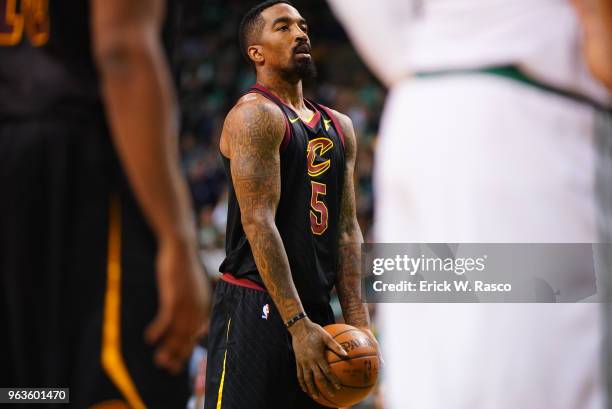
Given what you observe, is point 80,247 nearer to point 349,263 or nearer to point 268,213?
point 268,213

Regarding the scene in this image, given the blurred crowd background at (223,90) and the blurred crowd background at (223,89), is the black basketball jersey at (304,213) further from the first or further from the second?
the blurred crowd background at (223,89)

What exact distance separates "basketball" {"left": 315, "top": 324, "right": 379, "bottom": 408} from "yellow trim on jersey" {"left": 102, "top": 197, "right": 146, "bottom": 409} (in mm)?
970

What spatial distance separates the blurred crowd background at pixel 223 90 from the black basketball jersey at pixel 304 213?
20.7 ft

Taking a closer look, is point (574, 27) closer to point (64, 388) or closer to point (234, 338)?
point (64, 388)

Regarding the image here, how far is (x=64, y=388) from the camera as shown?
2.95m

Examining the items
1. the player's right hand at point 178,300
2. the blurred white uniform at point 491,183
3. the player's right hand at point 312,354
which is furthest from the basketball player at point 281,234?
the blurred white uniform at point 491,183

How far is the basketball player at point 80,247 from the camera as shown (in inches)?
116

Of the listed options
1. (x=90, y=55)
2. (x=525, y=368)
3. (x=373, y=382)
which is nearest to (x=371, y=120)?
(x=373, y=382)

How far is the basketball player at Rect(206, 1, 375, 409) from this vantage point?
3.82m

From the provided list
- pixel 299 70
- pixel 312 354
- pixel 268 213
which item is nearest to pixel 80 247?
pixel 268 213

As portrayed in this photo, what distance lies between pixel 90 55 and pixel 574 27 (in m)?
1.48

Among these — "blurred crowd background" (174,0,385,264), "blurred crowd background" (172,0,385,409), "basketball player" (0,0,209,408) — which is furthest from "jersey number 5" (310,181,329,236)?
"blurred crowd background" (174,0,385,264)

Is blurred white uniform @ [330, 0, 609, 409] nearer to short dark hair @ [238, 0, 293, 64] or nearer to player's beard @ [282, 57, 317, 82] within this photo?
player's beard @ [282, 57, 317, 82]

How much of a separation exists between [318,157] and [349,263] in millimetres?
462
